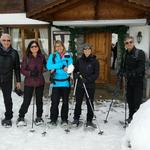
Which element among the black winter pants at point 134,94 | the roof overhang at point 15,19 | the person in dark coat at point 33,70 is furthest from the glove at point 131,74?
the roof overhang at point 15,19

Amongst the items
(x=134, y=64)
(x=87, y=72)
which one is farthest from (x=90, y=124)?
(x=134, y=64)

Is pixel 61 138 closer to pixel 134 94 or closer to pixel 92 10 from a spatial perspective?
pixel 134 94

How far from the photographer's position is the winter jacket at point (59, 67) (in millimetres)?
6406

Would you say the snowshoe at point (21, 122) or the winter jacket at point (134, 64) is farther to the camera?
the snowshoe at point (21, 122)

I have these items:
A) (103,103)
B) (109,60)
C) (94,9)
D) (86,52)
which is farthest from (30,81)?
(109,60)

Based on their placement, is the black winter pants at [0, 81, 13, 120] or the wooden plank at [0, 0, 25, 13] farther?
the wooden plank at [0, 0, 25, 13]

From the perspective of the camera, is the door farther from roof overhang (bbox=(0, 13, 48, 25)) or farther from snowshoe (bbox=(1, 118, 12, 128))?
snowshoe (bbox=(1, 118, 12, 128))

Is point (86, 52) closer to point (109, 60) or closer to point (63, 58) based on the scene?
point (63, 58)

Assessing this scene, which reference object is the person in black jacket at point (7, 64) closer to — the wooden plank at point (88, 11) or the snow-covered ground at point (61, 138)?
the snow-covered ground at point (61, 138)

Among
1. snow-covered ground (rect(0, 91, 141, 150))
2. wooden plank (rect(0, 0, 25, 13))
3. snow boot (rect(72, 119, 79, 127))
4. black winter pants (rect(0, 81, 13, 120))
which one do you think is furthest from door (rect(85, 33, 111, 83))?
black winter pants (rect(0, 81, 13, 120))

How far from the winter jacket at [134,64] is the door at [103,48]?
525cm

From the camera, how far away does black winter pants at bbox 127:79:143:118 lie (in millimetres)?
6562

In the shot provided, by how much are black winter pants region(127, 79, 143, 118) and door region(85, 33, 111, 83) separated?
5151 millimetres

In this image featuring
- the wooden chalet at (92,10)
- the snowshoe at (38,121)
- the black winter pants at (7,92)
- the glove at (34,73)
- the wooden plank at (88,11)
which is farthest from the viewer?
the wooden plank at (88,11)
